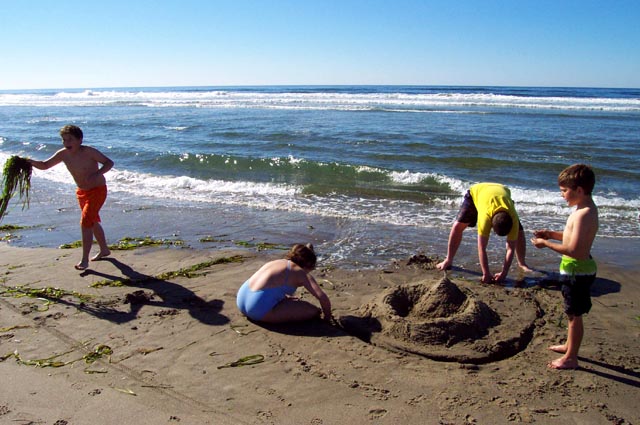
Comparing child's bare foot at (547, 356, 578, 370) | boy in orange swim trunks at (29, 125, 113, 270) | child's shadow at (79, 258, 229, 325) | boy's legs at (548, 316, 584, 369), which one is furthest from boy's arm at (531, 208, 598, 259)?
boy in orange swim trunks at (29, 125, 113, 270)

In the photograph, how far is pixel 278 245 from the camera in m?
7.02

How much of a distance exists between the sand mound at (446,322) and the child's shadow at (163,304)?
130 centimetres

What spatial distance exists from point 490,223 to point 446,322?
5.54 feet

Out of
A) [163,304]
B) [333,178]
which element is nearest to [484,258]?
[163,304]

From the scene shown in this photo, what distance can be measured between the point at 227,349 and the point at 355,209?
5535mm

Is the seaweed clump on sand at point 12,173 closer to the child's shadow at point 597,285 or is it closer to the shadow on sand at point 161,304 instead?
the shadow on sand at point 161,304

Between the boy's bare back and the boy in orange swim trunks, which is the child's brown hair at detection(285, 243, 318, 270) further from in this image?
the boy's bare back

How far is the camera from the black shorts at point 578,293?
3.59m

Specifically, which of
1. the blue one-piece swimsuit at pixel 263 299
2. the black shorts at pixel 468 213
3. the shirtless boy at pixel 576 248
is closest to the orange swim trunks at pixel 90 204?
the blue one-piece swimsuit at pixel 263 299

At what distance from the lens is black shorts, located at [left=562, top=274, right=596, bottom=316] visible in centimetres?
359

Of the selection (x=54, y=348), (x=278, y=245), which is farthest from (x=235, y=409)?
(x=278, y=245)

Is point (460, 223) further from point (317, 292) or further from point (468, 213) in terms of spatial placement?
point (317, 292)

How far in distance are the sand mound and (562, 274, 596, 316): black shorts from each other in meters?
0.63

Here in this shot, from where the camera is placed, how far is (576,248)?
3.53m
